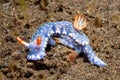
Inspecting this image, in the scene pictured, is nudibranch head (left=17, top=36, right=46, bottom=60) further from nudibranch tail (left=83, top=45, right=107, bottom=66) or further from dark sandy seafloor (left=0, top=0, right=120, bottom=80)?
nudibranch tail (left=83, top=45, right=107, bottom=66)

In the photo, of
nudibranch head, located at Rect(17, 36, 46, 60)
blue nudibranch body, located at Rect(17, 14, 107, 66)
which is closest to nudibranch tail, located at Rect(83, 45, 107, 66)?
blue nudibranch body, located at Rect(17, 14, 107, 66)

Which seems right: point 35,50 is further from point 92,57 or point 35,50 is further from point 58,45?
point 92,57

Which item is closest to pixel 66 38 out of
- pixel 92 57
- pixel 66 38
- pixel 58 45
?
pixel 66 38

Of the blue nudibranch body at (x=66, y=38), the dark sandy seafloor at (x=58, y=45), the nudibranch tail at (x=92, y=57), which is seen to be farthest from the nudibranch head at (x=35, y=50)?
the nudibranch tail at (x=92, y=57)

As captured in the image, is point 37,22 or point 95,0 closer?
Answer: point 37,22

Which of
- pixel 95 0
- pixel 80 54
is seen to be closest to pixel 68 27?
pixel 80 54

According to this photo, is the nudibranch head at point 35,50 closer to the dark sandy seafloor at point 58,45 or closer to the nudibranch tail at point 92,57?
the dark sandy seafloor at point 58,45

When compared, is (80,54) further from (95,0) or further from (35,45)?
(95,0)
